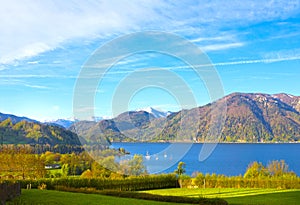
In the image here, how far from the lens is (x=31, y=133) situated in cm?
11825

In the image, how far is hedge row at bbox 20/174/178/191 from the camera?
1026 inches

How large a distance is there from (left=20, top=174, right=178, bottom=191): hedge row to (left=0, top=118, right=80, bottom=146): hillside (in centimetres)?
7114

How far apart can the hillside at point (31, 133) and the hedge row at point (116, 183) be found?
233ft

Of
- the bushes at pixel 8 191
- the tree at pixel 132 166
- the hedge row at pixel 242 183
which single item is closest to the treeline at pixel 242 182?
the hedge row at pixel 242 183

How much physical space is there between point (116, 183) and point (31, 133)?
93257 mm

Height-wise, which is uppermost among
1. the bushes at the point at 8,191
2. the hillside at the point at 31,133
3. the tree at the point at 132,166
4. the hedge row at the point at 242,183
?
the hillside at the point at 31,133

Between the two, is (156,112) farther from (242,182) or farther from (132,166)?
(242,182)

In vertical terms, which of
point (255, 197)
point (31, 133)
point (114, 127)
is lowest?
point (255, 197)

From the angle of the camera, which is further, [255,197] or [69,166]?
[69,166]

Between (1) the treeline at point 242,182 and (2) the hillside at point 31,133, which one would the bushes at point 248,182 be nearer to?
(1) the treeline at point 242,182

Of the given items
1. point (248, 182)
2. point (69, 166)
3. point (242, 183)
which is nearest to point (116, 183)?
point (242, 183)

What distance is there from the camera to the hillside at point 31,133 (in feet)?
362

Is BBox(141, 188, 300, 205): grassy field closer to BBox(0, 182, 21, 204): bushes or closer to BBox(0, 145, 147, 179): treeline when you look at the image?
BBox(0, 145, 147, 179): treeline

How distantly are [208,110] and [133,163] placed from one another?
4222 mm
